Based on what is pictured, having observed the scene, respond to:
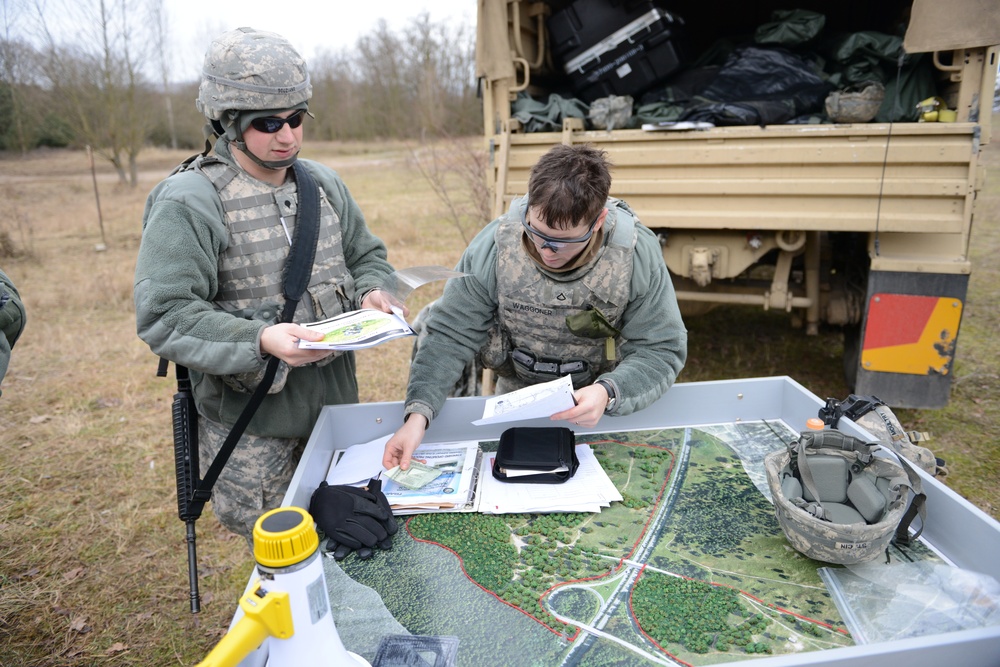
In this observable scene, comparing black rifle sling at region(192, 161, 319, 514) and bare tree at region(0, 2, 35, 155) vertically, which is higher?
bare tree at region(0, 2, 35, 155)

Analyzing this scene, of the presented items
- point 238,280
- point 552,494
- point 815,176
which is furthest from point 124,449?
point 815,176

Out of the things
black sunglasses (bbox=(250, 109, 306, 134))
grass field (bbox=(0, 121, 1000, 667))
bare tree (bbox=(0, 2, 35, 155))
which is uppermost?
bare tree (bbox=(0, 2, 35, 155))

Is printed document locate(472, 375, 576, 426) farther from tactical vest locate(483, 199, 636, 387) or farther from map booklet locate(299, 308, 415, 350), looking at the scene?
tactical vest locate(483, 199, 636, 387)

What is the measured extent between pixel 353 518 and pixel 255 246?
0.80 m

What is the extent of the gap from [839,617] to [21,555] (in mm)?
3295

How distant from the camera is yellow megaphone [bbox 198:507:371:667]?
859mm

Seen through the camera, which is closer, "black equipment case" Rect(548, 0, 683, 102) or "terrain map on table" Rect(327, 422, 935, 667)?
"terrain map on table" Rect(327, 422, 935, 667)

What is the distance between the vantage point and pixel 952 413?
379 centimetres

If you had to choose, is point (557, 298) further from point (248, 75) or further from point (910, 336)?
point (910, 336)

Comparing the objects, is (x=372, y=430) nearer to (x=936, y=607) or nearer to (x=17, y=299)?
(x=17, y=299)

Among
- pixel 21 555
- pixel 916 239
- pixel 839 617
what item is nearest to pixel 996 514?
pixel 916 239

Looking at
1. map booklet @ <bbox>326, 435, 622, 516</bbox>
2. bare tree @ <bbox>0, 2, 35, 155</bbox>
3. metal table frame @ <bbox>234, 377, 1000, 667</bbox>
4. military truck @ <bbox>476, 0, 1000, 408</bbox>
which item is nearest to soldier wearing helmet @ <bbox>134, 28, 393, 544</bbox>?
metal table frame @ <bbox>234, 377, 1000, 667</bbox>

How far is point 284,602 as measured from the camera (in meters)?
0.88

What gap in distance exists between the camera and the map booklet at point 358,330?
4.86 ft
